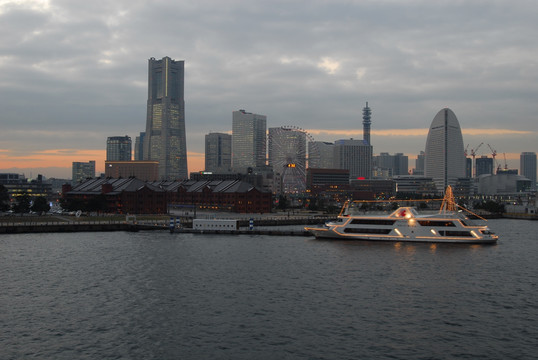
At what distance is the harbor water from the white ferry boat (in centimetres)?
1041

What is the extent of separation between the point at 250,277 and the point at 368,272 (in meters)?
15.1

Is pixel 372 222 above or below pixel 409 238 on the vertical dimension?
above

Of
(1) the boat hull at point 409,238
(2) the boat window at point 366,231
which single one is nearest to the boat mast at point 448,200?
(1) the boat hull at point 409,238

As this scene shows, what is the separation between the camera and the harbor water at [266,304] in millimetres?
38406

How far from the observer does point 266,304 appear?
49.7 m

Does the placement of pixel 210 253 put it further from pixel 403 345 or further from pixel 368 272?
pixel 403 345

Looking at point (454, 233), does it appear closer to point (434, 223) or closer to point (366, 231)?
point (434, 223)

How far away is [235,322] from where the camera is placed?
44.1 meters

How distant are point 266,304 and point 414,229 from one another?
181ft

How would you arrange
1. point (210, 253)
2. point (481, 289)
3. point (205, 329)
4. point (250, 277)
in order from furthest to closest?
point (210, 253) < point (250, 277) < point (481, 289) < point (205, 329)

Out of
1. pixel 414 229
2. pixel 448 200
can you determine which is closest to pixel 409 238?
pixel 414 229

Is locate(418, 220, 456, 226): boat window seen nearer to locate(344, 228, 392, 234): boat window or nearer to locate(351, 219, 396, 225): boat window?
locate(351, 219, 396, 225): boat window

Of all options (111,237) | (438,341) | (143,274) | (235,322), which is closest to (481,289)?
(438,341)

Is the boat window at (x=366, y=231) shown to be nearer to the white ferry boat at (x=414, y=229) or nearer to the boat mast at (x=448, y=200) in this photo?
the white ferry boat at (x=414, y=229)
